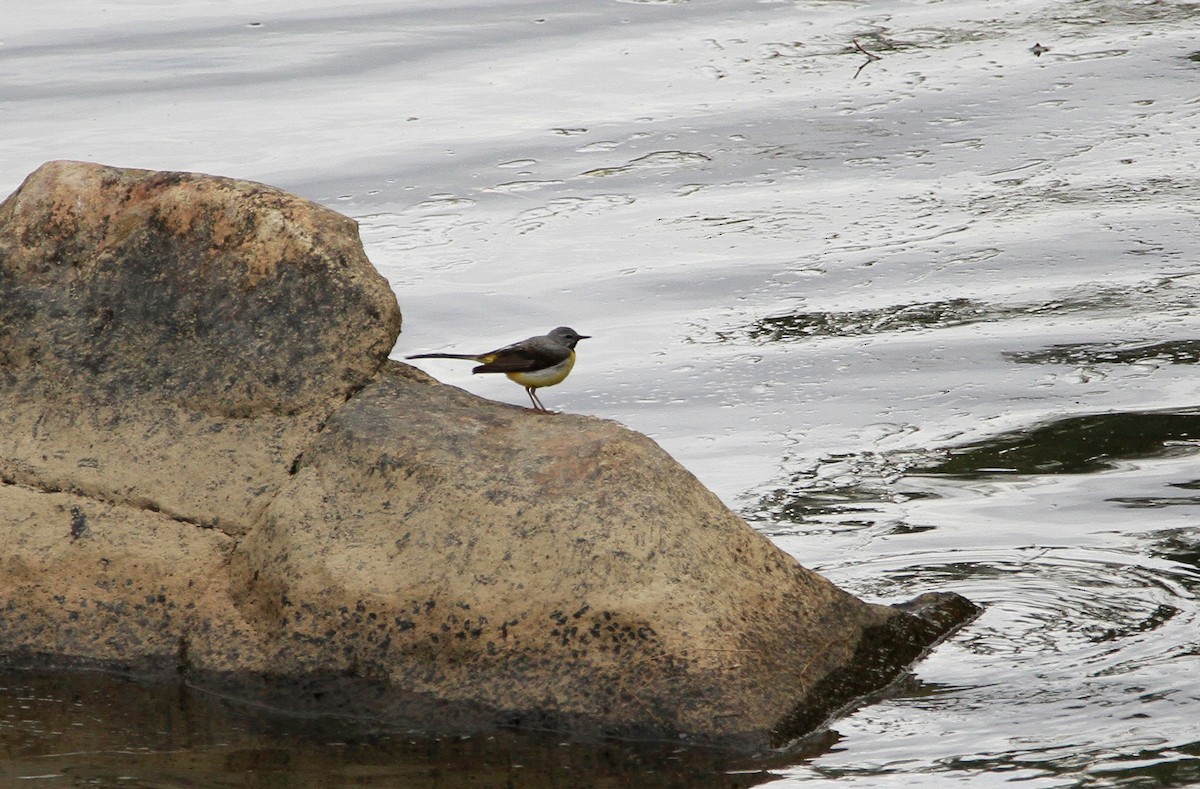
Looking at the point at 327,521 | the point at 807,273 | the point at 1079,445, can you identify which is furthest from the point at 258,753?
the point at 807,273

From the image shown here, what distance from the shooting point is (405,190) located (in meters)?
11.4

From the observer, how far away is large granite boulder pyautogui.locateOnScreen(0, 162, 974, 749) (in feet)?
18.1

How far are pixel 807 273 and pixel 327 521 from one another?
4.76 m

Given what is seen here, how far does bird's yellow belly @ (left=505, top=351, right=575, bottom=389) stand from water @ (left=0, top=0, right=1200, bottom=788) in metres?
1.13

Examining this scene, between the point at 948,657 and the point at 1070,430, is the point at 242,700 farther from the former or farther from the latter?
the point at 1070,430

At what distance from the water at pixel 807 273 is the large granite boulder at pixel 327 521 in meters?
0.18

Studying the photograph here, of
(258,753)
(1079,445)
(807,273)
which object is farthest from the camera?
(807,273)

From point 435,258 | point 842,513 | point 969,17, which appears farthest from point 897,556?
point 969,17

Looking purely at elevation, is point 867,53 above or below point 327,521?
above

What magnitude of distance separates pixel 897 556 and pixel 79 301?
126 inches

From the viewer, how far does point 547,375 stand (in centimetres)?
674

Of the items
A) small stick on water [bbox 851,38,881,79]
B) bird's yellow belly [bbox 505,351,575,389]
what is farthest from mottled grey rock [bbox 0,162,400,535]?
small stick on water [bbox 851,38,881,79]

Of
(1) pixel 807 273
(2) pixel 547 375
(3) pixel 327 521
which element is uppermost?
(2) pixel 547 375

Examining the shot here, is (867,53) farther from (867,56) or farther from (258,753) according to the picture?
(258,753)
